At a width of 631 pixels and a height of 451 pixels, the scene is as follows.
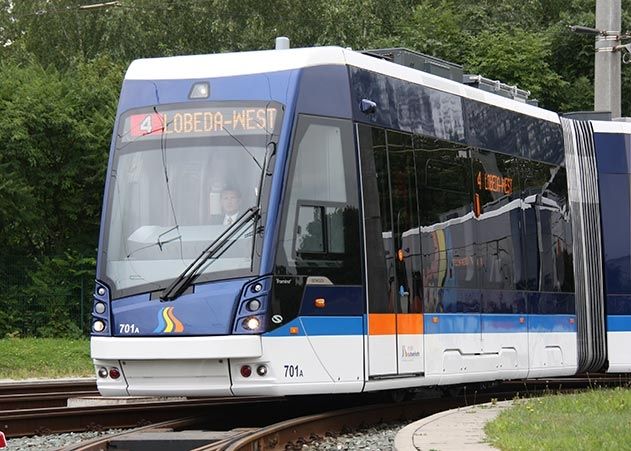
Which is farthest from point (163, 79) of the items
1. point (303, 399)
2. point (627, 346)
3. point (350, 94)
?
point (627, 346)

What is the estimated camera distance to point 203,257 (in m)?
13.2

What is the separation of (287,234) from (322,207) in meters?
0.57

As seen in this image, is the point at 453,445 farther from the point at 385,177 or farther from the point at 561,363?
the point at 561,363

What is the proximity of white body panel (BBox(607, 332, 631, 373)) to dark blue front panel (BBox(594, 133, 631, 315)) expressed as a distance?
0.32 meters

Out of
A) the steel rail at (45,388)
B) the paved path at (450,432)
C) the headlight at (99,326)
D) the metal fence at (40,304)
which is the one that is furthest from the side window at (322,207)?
the metal fence at (40,304)

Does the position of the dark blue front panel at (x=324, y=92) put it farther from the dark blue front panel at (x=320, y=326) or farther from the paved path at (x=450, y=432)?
the paved path at (x=450, y=432)

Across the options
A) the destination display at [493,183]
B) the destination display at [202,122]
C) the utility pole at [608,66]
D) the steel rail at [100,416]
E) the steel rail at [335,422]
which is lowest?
the steel rail at [335,422]

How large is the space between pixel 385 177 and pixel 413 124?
3.62ft

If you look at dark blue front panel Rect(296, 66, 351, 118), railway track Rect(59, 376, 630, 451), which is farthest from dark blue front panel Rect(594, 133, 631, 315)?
dark blue front panel Rect(296, 66, 351, 118)

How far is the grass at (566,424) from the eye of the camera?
10703 millimetres

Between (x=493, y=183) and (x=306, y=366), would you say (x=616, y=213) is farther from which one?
(x=306, y=366)

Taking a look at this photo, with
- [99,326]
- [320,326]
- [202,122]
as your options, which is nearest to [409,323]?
[320,326]

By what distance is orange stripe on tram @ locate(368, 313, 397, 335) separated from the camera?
13922 millimetres

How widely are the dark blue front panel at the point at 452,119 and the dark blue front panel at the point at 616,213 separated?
2.73 ft
